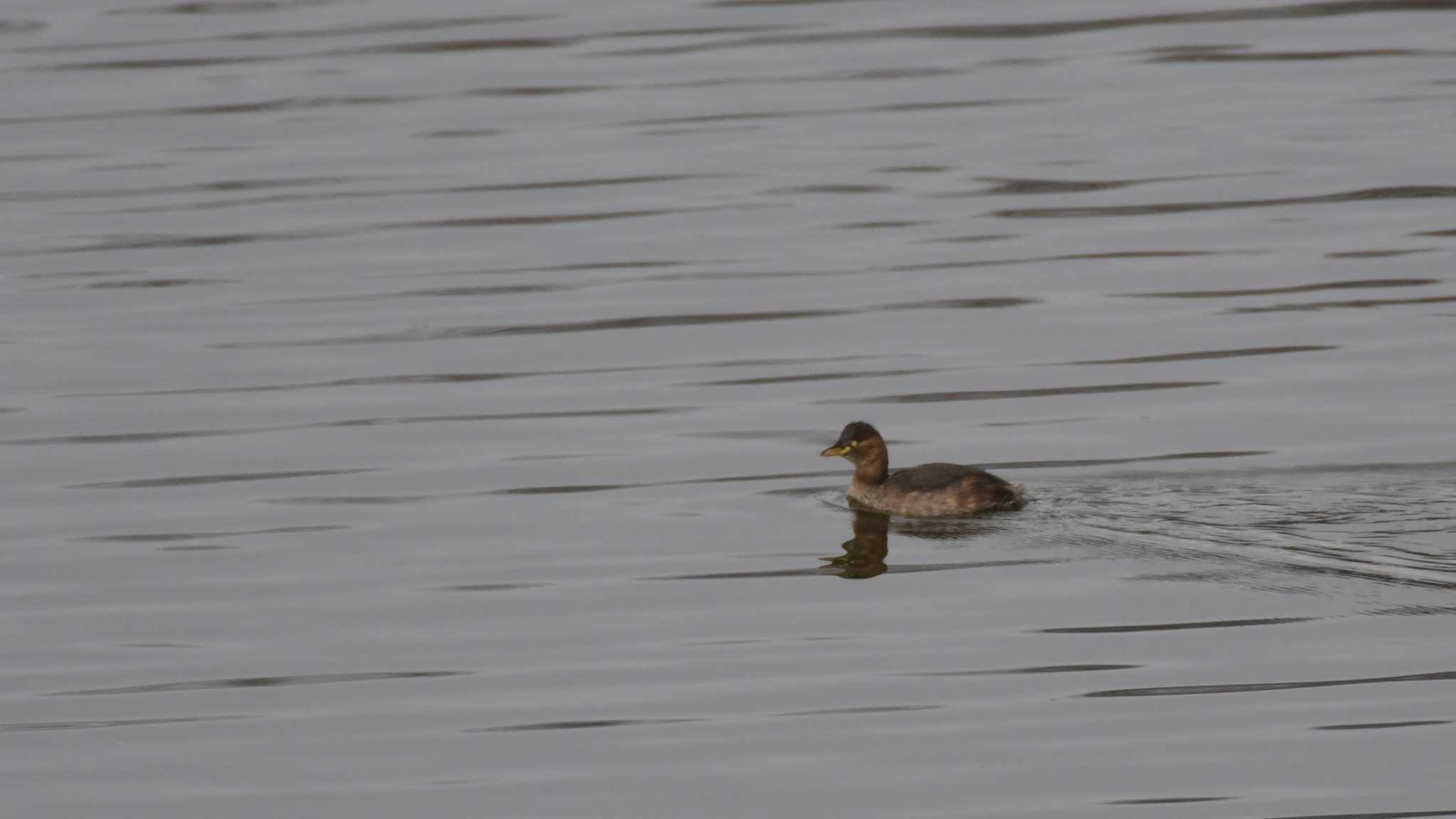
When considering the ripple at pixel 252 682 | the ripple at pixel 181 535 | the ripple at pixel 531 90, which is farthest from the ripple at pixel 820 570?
the ripple at pixel 531 90

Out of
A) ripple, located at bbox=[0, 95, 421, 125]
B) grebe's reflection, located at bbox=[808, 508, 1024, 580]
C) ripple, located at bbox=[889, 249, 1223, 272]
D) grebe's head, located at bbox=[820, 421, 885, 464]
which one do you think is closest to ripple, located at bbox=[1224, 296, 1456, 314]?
ripple, located at bbox=[889, 249, 1223, 272]

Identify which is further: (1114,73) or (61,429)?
(1114,73)

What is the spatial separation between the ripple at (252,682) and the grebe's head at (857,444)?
9.76 ft

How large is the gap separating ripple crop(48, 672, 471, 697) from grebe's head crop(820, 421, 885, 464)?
298 centimetres

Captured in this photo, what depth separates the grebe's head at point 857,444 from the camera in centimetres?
1129

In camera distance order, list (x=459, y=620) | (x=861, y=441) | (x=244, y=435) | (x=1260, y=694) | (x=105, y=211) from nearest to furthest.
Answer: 1. (x=1260, y=694)
2. (x=459, y=620)
3. (x=861, y=441)
4. (x=244, y=435)
5. (x=105, y=211)

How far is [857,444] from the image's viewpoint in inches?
444

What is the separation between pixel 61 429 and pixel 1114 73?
10.7 meters

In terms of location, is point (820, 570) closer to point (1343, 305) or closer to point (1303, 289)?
point (1343, 305)

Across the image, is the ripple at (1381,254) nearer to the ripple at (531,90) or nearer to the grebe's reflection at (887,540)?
the grebe's reflection at (887,540)

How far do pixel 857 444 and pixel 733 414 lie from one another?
1.29 meters

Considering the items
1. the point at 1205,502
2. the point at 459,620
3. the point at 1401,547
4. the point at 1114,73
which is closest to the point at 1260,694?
the point at 1401,547

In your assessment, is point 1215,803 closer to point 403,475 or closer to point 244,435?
point 403,475

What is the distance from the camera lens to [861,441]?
37.0 ft
